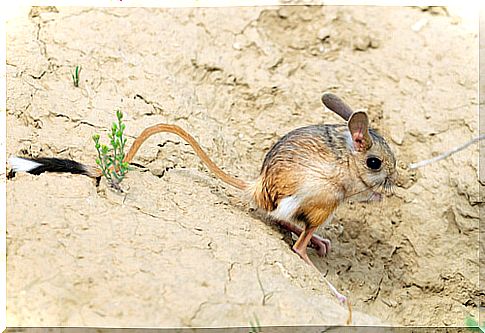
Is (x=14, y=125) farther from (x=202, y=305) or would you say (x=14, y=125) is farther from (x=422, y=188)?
(x=422, y=188)

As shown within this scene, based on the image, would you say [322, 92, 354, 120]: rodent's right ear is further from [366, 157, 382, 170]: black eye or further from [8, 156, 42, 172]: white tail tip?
Answer: [8, 156, 42, 172]: white tail tip

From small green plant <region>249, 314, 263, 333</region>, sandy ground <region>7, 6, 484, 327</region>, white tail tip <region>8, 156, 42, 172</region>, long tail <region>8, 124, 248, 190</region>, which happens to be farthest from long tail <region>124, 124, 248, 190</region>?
small green plant <region>249, 314, 263, 333</region>

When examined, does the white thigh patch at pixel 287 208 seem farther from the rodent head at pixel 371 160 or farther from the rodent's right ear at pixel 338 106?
the rodent's right ear at pixel 338 106

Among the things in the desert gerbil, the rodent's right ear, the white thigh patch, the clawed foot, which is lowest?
the clawed foot

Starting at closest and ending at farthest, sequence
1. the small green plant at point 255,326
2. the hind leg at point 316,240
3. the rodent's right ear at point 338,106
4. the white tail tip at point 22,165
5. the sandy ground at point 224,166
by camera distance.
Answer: the small green plant at point 255,326 → the sandy ground at point 224,166 → the white tail tip at point 22,165 → the hind leg at point 316,240 → the rodent's right ear at point 338,106

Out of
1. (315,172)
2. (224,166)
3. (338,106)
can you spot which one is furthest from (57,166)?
(338,106)

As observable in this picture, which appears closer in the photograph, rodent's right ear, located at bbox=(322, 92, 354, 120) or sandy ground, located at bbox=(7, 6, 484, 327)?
sandy ground, located at bbox=(7, 6, 484, 327)

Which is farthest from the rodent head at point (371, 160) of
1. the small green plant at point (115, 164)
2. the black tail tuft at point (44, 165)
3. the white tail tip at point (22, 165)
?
the white tail tip at point (22, 165)
